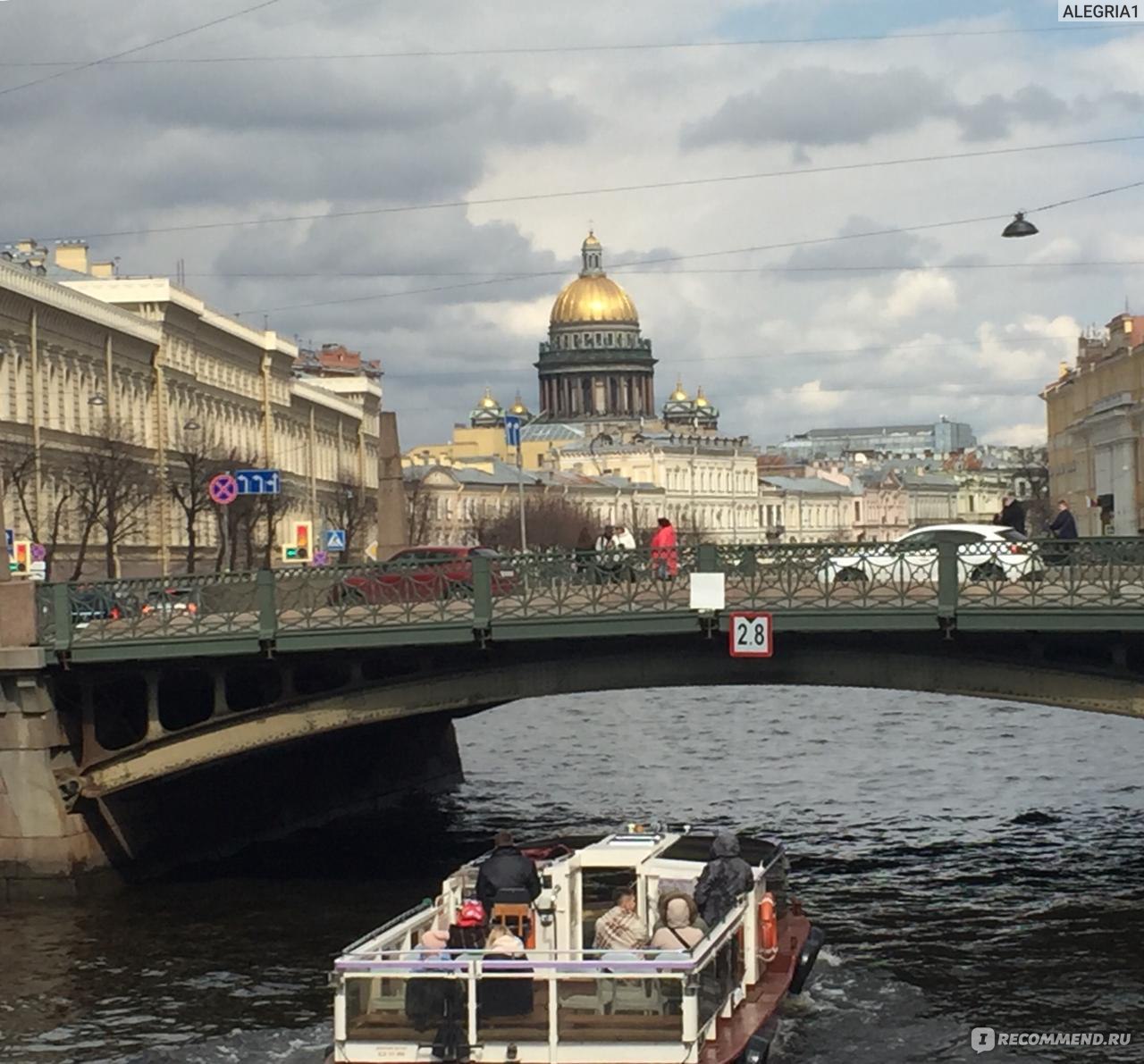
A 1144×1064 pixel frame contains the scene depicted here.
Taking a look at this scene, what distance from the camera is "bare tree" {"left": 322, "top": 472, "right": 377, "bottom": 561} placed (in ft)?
324

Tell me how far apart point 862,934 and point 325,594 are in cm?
768

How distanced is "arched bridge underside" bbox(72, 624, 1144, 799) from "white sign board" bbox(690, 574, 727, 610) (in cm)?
42

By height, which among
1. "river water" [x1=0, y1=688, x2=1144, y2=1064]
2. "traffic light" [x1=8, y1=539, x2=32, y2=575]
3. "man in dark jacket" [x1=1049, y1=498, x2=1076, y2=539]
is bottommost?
"river water" [x1=0, y1=688, x2=1144, y2=1064]

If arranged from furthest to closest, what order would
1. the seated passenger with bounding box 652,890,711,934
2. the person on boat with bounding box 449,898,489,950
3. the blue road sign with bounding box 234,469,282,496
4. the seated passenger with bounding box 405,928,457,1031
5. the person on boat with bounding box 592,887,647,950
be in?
the blue road sign with bounding box 234,469,282,496 → the seated passenger with bounding box 652,890,711,934 → the person on boat with bounding box 592,887,647,950 → the person on boat with bounding box 449,898,489,950 → the seated passenger with bounding box 405,928,457,1031

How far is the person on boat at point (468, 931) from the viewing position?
18391 millimetres

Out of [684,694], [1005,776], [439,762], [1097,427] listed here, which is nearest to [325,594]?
[439,762]

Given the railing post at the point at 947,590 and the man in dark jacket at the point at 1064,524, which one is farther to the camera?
the man in dark jacket at the point at 1064,524

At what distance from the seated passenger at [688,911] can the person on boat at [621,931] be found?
0.51 ft

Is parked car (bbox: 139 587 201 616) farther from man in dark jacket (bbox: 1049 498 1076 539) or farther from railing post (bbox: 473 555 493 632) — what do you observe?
man in dark jacket (bbox: 1049 498 1076 539)

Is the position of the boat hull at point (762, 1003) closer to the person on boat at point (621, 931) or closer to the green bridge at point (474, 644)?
the person on boat at point (621, 931)

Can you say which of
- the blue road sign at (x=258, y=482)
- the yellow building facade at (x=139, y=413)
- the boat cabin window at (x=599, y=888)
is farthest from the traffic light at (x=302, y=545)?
the boat cabin window at (x=599, y=888)

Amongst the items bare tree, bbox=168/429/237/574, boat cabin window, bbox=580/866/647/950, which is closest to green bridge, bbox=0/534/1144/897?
boat cabin window, bbox=580/866/647/950

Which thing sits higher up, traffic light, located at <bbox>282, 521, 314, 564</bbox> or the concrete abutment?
traffic light, located at <bbox>282, 521, 314, 564</bbox>

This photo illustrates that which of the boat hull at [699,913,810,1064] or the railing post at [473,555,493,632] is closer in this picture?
the boat hull at [699,913,810,1064]
